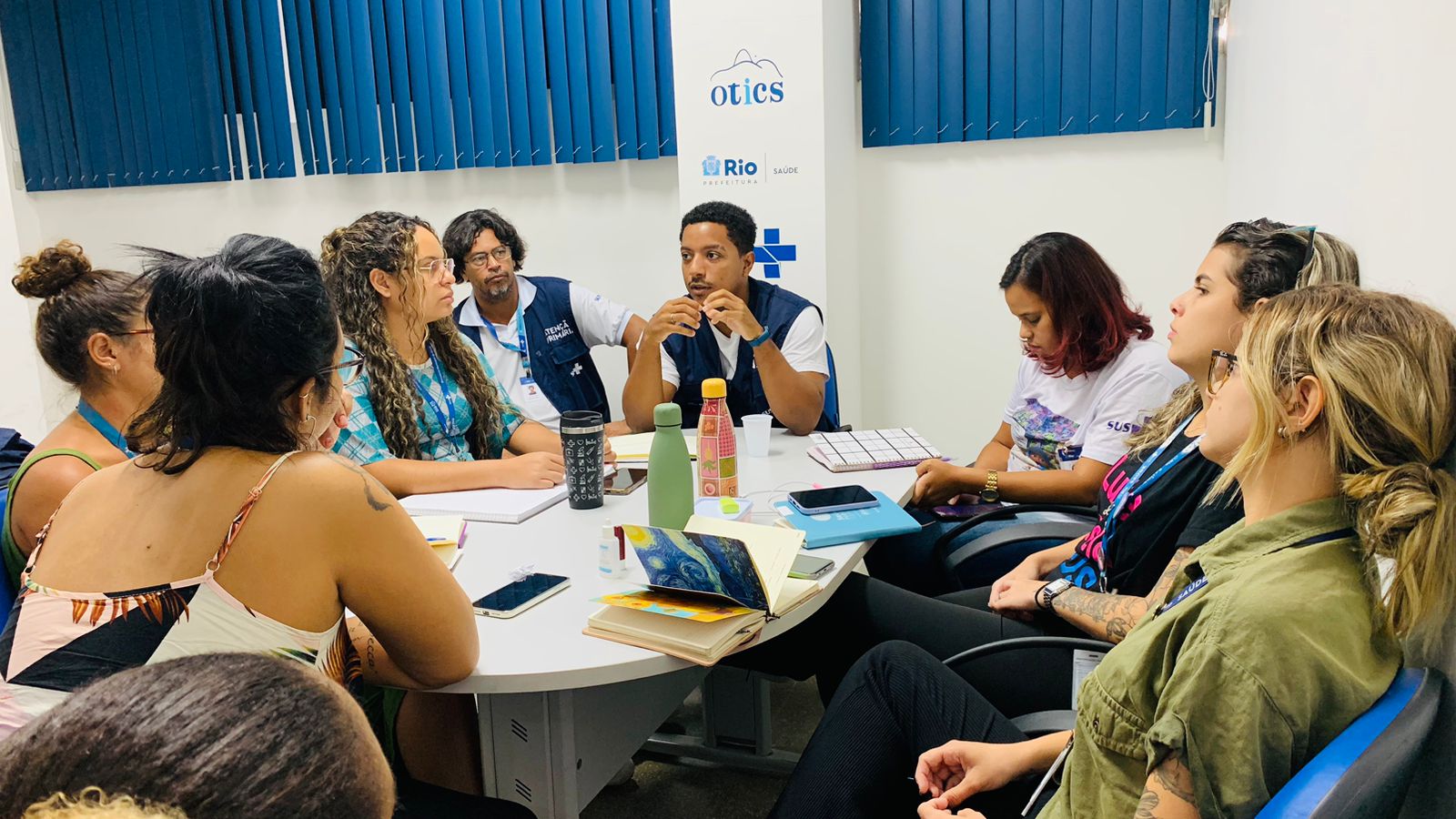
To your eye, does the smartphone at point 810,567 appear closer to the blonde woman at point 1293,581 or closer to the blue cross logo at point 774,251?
the blonde woman at point 1293,581

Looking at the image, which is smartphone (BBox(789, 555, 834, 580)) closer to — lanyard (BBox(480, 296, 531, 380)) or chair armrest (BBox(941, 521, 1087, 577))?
chair armrest (BBox(941, 521, 1087, 577))

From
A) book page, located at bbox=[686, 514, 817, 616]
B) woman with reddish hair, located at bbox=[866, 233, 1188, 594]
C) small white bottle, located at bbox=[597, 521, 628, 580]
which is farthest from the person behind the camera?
woman with reddish hair, located at bbox=[866, 233, 1188, 594]

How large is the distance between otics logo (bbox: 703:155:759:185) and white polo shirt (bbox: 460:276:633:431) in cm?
67

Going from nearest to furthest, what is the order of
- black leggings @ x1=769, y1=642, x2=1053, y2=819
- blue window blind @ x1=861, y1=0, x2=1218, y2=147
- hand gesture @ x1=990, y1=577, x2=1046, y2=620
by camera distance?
1. black leggings @ x1=769, y1=642, x2=1053, y2=819
2. hand gesture @ x1=990, y1=577, x2=1046, y2=620
3. blue window blind @ x1=861, y1=0, x2=1218, y2=147

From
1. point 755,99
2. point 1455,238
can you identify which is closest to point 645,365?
point 755,99

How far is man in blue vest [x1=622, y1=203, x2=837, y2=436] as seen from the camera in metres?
2.78

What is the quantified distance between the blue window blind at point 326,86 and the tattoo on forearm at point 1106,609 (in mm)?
2905

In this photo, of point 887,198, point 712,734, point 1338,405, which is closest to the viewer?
point 1338,405

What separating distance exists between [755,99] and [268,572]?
2.91 m

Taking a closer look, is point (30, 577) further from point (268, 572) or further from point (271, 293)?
point (271, 293)

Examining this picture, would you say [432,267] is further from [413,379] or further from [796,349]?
[796,349]

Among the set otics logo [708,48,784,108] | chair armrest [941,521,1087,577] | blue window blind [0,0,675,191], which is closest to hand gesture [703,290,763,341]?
chair armrest [941,521,1087,577]

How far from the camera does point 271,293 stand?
1205 mm

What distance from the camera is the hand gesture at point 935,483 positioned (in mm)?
2213
